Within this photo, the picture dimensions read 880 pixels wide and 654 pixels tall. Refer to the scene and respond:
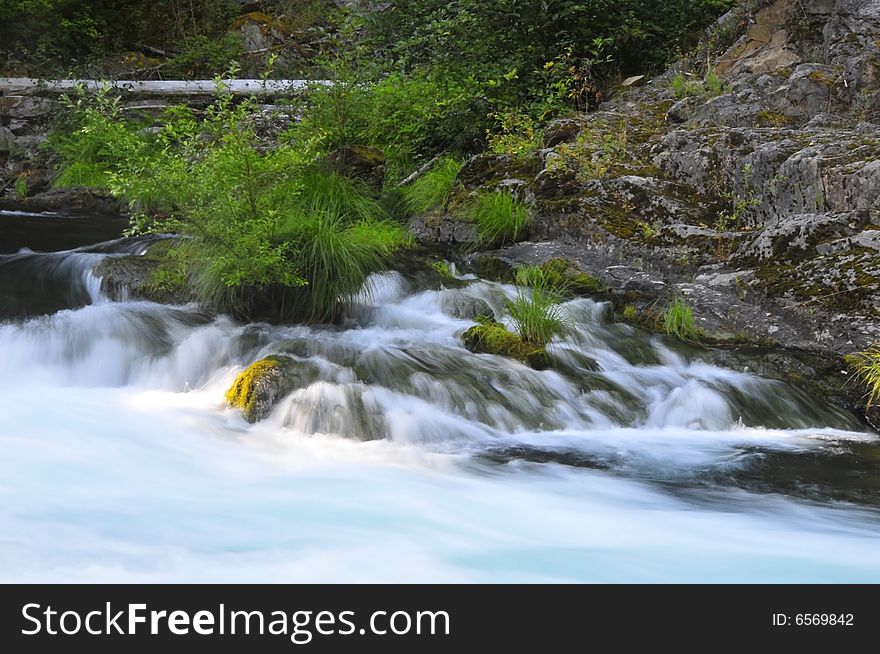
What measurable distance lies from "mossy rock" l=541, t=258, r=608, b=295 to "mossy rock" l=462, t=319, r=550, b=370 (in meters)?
1.35

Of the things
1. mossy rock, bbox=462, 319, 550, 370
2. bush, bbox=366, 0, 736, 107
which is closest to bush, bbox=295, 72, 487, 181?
bush, bbox=366, 0, 736, 107

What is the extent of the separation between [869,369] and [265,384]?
440 centimetres

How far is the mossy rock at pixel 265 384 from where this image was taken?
542 cm

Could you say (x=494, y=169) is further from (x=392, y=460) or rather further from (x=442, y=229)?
(x=392, y=460)

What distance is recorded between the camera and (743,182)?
8.46 meters

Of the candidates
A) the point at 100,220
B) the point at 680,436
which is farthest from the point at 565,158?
the point at 100,220

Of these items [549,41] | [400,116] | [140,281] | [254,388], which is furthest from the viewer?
[549,41]

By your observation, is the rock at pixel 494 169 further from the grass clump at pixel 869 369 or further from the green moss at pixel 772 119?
the grass clump at pixel 869 369

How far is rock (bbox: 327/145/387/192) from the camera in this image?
36.3ft

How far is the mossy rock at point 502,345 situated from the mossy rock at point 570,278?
1350 mm

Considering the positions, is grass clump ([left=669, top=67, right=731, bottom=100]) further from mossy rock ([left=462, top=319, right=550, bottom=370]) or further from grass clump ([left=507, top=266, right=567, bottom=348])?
mossy rock ([left=462, top=319, right=550, bottom=370])

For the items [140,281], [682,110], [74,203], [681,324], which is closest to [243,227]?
[140,281]

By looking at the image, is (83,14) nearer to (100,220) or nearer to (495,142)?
(100,220)

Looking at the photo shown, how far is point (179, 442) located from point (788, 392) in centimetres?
436
